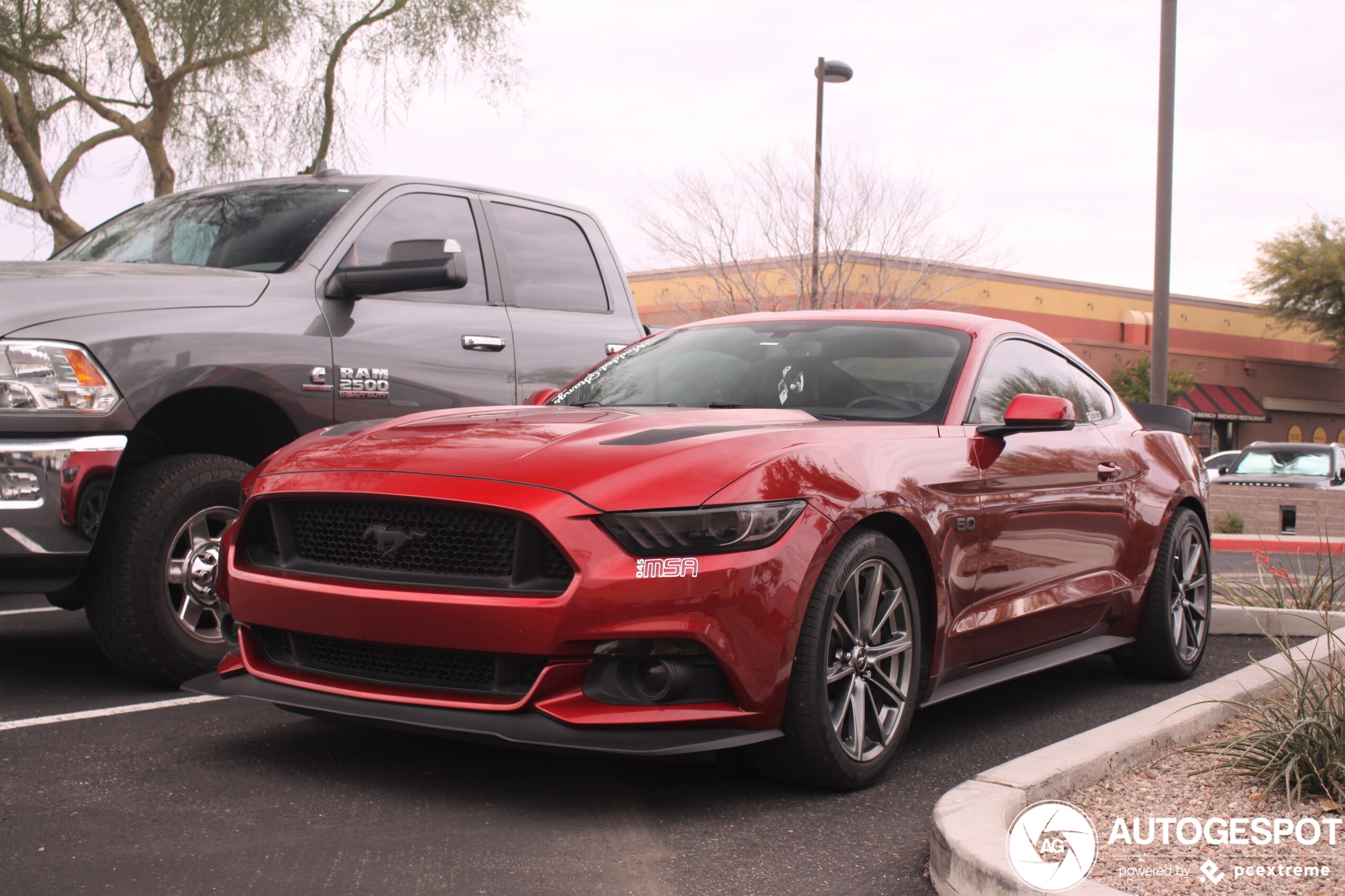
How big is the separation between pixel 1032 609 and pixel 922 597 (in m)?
0.79

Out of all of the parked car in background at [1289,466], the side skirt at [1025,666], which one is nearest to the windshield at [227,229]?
the side skirt at [1025,666]

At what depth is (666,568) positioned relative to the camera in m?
3.77

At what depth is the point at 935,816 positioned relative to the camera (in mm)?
3562

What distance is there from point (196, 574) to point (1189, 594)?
14.8 ft

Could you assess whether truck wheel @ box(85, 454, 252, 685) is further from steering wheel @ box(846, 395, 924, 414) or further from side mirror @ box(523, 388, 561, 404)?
steering wheel @ box(846, 395, 924, 414)

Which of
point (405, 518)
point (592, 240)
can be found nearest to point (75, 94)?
point (592, 240)

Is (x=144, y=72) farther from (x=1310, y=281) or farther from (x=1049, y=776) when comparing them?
(x=1310, y=281)

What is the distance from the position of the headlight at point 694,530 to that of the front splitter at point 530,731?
0.50 meters

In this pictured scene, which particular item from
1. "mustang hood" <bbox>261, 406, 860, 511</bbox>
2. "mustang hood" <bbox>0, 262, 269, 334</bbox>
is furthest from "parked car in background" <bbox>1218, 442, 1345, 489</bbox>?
"mustang hood" <bbox>261, 406, 860, 511</bbox>

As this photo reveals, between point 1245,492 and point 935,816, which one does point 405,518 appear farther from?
point 1245,492

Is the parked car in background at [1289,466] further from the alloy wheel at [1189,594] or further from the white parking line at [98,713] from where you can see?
the white parking line at [98,713]

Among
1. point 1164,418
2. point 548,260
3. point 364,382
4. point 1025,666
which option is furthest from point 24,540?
point 1164,418

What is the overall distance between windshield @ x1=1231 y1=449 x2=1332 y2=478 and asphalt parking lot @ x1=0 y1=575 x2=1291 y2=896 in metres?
20.3

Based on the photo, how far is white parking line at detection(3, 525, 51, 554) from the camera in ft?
15.9
